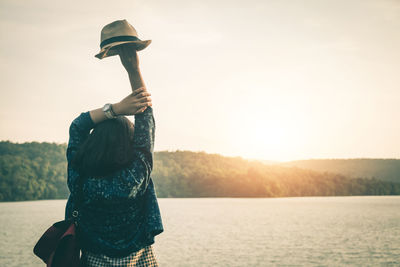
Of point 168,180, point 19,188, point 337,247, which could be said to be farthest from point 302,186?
point 337,247

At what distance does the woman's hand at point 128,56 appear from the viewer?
1.76 meters

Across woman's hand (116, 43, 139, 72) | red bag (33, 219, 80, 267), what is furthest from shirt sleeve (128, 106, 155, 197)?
red bag (33, 219, 80, 267)

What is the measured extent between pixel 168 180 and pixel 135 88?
88307mm

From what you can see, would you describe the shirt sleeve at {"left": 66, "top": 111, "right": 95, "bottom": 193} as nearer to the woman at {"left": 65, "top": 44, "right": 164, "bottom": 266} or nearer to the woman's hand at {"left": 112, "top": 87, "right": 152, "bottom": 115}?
the woman at {"left": 65, "top": 44, "right": 164, "bottom": 266}

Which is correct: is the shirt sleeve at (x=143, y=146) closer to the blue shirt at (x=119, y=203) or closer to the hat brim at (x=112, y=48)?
the blue shirt at (x=119, y=203)

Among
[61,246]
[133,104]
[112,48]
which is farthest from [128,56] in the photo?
[61,246]

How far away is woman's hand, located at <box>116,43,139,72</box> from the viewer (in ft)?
5.77

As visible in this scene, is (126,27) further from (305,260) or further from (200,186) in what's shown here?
(200,186)

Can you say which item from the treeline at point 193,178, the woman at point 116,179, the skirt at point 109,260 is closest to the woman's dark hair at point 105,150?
the woman at point 116,179

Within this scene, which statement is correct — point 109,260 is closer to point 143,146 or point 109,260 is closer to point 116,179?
point 116,179

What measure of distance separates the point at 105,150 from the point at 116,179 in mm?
139

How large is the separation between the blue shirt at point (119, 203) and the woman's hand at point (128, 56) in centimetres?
22

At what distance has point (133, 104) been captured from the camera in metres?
1.68

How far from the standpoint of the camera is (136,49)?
1.79 metres
